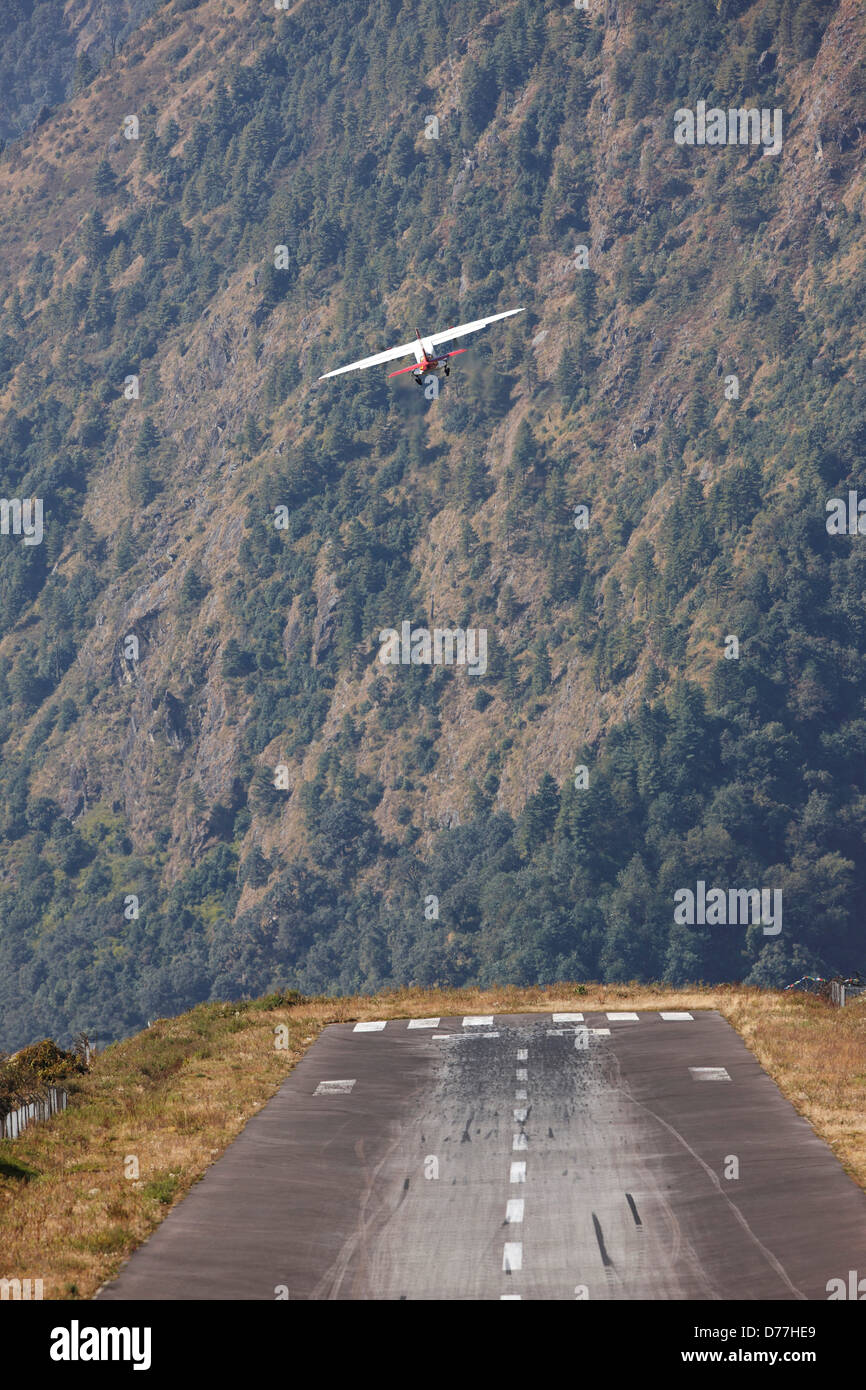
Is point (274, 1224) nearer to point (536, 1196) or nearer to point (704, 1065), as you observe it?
point (536, 1196)

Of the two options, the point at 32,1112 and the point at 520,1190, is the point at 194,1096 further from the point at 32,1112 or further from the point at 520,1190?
the point at 520,1190

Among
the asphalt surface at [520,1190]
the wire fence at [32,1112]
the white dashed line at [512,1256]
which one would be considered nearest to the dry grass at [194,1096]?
the wire fence at [32,1112]

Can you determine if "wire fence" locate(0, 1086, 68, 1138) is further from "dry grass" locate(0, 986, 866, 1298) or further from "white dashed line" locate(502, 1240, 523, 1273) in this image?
"white dashed line" locate(502, 1240, 523, 1273)

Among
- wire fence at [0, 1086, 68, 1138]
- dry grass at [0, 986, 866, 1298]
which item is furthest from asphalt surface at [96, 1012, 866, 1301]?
wire fence at [0, 1086, 68, 1138]

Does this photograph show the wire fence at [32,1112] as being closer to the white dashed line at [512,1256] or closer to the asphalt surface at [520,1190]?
the asphalt surface at [520,1190]
